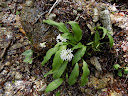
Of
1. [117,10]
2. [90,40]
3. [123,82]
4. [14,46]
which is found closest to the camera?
[123,82]

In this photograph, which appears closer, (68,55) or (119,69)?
(68,55)

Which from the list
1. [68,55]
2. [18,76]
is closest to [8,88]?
[18,76]

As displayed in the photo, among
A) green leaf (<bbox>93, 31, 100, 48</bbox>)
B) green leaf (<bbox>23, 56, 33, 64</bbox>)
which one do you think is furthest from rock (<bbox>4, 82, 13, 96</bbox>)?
green leaf (<bbox>93, 31, 100, 48</bbox>)

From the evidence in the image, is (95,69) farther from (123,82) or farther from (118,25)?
(118,25)

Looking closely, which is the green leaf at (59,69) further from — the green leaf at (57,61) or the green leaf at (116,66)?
the green leaf at (116,66)

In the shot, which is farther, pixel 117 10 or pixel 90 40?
pixel 117 10

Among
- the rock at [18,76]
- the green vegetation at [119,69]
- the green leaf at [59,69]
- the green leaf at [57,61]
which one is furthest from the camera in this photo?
the rock at [18,76]

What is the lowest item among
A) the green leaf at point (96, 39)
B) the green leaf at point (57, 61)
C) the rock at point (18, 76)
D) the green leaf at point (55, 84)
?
the rock at point (18, 76)

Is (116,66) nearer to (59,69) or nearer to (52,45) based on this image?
(59,69)

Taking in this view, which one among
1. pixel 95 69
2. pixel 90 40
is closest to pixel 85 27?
pixel 90 40

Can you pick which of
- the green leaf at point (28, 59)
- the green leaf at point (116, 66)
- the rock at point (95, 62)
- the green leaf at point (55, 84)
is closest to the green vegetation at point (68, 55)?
the green leaf at point (55, 84)

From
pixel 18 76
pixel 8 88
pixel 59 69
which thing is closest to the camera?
pixel 59 69
